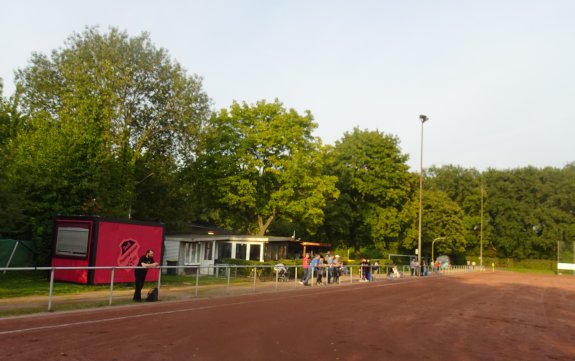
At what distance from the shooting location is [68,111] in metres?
30.4

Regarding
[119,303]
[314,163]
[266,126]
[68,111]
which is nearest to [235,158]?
[266,126]

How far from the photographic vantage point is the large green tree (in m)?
23.5

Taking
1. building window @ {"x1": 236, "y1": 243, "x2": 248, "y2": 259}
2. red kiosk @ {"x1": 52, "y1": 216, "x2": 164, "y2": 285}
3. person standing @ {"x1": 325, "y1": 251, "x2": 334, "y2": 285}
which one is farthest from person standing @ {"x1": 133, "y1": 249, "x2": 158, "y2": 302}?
building window @ {"x1": 236, "y1": 243, "x2": 248, "y2": 259}

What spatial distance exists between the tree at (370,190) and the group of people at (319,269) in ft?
81.4

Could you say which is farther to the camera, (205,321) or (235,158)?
(235,158)

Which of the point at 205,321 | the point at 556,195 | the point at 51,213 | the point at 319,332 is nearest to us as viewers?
the point at 319,332

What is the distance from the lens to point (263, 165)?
40.0m

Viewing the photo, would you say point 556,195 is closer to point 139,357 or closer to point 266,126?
point 266,126

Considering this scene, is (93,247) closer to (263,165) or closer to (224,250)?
(224,250)

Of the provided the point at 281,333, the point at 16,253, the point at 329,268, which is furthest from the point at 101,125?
the point at 281,333

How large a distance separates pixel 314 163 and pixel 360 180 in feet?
51.2

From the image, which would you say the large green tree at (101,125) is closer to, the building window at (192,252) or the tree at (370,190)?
the building window at (192,252)

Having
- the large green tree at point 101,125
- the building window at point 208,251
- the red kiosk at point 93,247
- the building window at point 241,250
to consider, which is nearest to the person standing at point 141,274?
the red kiosk at point 93,247

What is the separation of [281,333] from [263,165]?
98.0 feet
